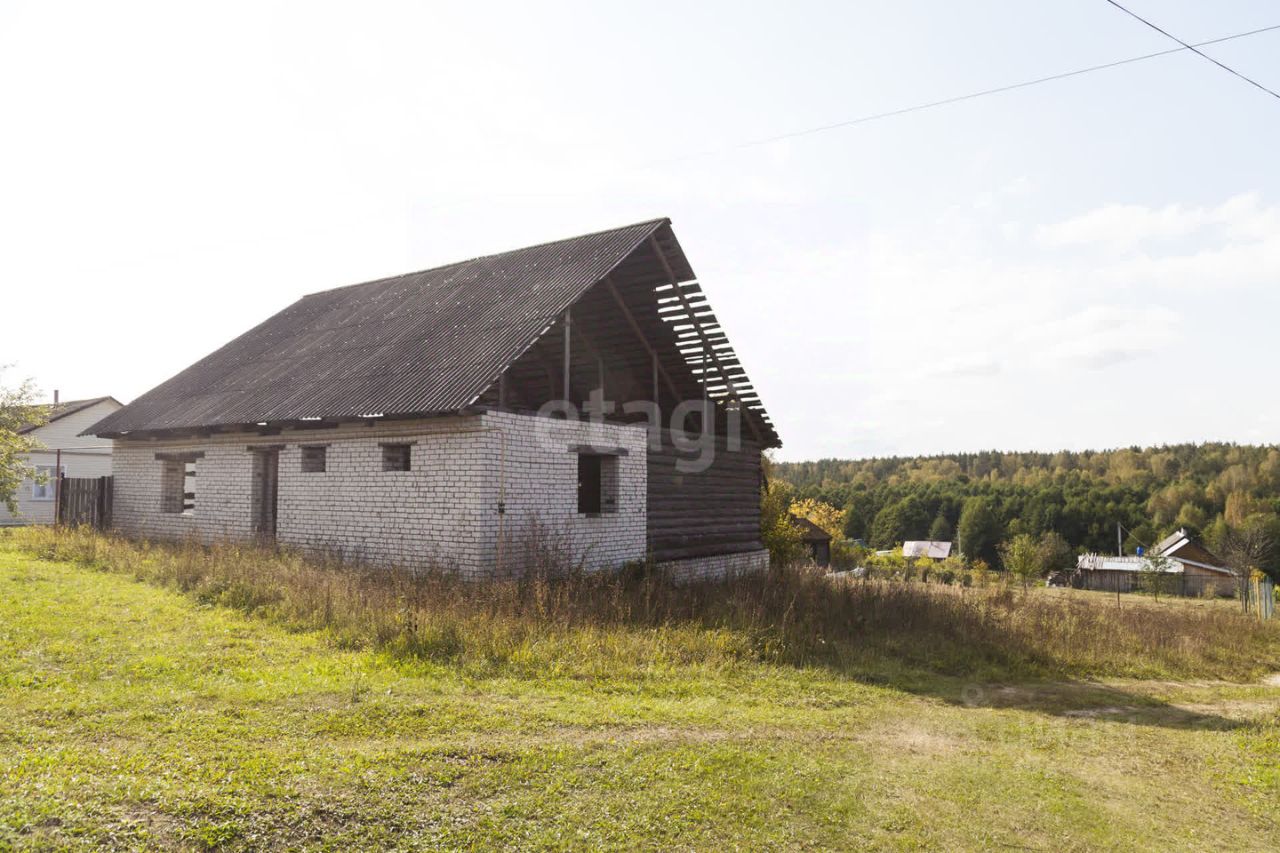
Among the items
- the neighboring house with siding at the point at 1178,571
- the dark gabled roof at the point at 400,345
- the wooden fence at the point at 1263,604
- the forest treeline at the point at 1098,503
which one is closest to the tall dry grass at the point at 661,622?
the dark gabled roof at the point at 400,345

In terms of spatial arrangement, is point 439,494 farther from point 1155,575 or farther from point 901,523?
point 901,523

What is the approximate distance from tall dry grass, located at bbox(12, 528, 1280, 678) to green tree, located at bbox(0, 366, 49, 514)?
5.22 ft

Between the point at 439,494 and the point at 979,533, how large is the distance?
8798 cm

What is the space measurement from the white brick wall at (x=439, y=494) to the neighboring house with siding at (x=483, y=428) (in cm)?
3

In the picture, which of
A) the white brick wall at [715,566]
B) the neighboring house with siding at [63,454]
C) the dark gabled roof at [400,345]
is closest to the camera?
the dark gabled roof at [400,345]

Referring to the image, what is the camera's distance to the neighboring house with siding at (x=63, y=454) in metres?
27.6

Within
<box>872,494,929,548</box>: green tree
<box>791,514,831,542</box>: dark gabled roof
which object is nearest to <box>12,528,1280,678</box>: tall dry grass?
<box>791,514,831,542</box>: dark gabled roof

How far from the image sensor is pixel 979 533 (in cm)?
8900

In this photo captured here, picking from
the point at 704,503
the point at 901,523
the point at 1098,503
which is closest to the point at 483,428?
the point at 704,503

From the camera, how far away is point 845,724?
6930 millimetres

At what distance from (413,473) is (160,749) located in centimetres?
771

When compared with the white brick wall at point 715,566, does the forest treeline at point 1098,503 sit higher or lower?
lower

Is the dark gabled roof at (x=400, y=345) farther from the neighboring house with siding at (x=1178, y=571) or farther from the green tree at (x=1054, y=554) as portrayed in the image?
the green tree at (x=1054, y=554)

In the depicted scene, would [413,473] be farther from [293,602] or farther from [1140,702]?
[1140,702]
